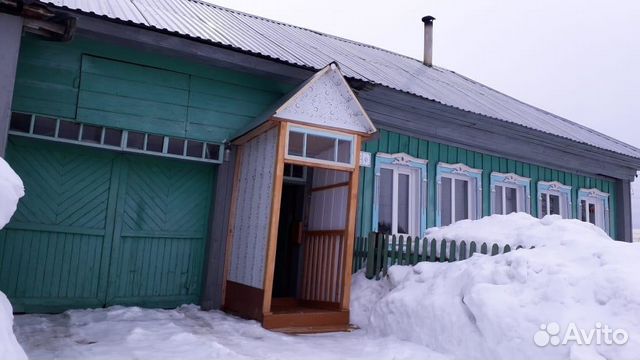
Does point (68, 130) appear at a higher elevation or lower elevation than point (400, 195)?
higher

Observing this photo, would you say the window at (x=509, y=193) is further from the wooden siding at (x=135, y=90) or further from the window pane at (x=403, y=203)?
the wooden siding at (x=135, y=90)

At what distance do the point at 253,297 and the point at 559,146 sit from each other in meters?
8.65

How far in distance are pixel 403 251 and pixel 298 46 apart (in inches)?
179

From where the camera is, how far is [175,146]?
7.04 metres

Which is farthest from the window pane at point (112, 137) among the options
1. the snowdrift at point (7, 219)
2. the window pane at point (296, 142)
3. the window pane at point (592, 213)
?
the window pane at point (592, 213)

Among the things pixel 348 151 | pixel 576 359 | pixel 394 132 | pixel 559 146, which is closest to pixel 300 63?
pixel 348 151

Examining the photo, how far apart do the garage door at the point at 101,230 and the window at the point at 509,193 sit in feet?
20.5

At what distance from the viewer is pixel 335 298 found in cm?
679

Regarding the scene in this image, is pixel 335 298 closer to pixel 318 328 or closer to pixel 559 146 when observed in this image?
pixel 318 328

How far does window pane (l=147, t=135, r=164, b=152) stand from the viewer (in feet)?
22.5

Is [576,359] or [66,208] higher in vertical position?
[66,208]

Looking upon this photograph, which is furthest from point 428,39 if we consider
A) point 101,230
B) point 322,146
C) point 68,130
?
point 101,230

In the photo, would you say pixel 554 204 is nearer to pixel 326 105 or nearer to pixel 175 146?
pixel 326 105

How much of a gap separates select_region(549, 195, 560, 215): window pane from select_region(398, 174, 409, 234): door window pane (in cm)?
454
